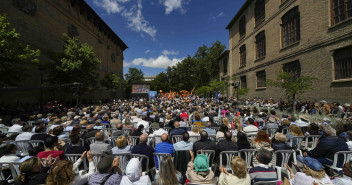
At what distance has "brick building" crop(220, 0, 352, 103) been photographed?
9.25m

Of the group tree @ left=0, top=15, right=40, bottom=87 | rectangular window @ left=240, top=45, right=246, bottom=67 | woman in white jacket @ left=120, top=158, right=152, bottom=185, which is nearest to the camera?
woman in white jacket @ left=120, top=158, right=152, bottom=185

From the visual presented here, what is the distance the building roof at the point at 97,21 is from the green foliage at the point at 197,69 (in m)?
22.0

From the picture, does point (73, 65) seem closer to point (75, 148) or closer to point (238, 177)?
point (75, 148)

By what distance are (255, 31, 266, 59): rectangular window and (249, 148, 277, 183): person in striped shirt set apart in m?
19.4

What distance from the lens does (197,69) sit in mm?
41156

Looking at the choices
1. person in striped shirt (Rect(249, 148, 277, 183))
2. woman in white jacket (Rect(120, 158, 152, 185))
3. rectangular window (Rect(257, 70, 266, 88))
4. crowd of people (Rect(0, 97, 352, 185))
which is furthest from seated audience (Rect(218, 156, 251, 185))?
rectangular window (Rect(257, 70, 266, 88))

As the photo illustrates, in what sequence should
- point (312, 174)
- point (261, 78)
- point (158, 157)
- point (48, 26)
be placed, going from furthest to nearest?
point (261, 78) < point (48, 26) < point (158, 157) < point (312, 174)

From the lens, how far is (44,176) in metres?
2.12

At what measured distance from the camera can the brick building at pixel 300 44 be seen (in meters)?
9.25

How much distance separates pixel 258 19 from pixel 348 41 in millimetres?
12169

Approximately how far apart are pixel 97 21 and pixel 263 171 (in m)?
31.3

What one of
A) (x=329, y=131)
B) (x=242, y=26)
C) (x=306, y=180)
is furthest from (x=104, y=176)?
(x=242, y=26)

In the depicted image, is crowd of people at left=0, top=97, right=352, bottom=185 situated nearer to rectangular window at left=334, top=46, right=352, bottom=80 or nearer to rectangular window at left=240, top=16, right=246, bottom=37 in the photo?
rectangular window at left=334, top=46, right=352, bottom=80

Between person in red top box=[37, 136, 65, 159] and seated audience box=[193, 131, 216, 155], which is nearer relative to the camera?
person in red top box=[37, 136, 65, 159]
